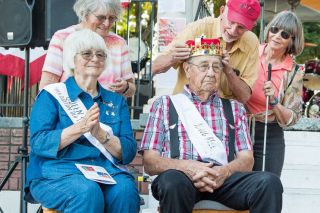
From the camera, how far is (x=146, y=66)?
410 inches

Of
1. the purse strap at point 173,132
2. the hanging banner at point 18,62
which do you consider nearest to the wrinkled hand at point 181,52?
the purse strap at point 173,132

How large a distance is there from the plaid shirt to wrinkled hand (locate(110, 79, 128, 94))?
40 centimetres

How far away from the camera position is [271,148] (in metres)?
5.85

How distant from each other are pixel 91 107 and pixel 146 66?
5400 millimetres

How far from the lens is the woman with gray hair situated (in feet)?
18.4

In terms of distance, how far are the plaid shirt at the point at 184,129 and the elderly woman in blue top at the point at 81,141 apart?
15cm

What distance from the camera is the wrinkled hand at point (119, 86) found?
5.71 metres

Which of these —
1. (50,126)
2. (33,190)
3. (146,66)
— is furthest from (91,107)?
(146,66)

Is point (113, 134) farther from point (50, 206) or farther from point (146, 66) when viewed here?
point (146, 66)

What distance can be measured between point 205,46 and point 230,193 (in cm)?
93

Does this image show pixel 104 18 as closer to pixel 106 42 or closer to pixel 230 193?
pixel 106 42

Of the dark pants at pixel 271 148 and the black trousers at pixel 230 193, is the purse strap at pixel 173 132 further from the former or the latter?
the dark pants at pixel 271 148

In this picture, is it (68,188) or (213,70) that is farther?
(213,70)

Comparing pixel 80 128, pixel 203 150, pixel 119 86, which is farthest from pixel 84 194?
pixel 119 86
